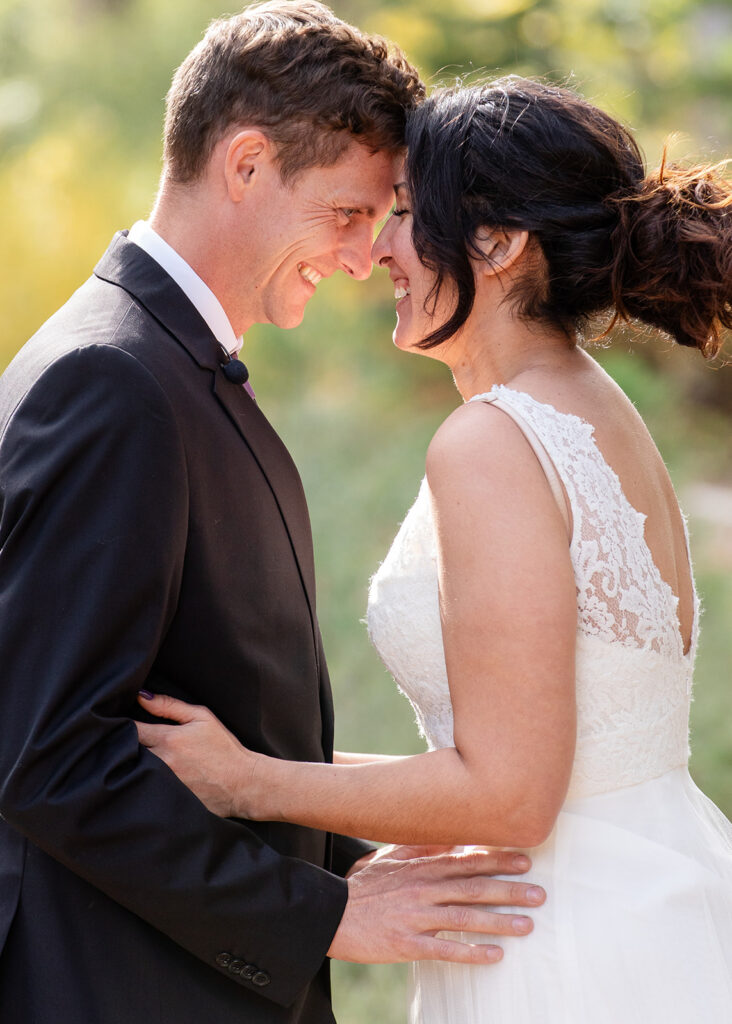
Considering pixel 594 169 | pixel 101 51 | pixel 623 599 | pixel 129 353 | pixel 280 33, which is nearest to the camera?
pixel 129 353

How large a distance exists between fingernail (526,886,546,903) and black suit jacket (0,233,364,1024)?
1.06ft

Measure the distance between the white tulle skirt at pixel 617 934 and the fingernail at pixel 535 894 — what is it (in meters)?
0.02

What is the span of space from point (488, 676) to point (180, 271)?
0.98 m

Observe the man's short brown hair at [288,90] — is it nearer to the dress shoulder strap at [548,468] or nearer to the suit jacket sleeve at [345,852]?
the dress shoulder strap at [548,468]

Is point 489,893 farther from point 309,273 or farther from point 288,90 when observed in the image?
point 288,90

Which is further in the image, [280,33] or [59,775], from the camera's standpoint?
[280,33]

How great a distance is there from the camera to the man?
1.65 metres

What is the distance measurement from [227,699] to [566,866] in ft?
2.22

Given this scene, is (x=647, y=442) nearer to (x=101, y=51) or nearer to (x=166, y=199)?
(x=166, y=199)

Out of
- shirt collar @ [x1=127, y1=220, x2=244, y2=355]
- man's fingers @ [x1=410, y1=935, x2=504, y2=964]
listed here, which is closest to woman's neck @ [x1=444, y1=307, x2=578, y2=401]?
shirt collar @ [x1=127, y1=220, x2=244, y2=355]

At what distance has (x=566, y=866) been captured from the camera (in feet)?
6.39

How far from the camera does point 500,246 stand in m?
2.04

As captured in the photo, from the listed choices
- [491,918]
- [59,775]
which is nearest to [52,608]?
[59,775]

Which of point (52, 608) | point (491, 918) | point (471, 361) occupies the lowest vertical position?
point (491, 918)
